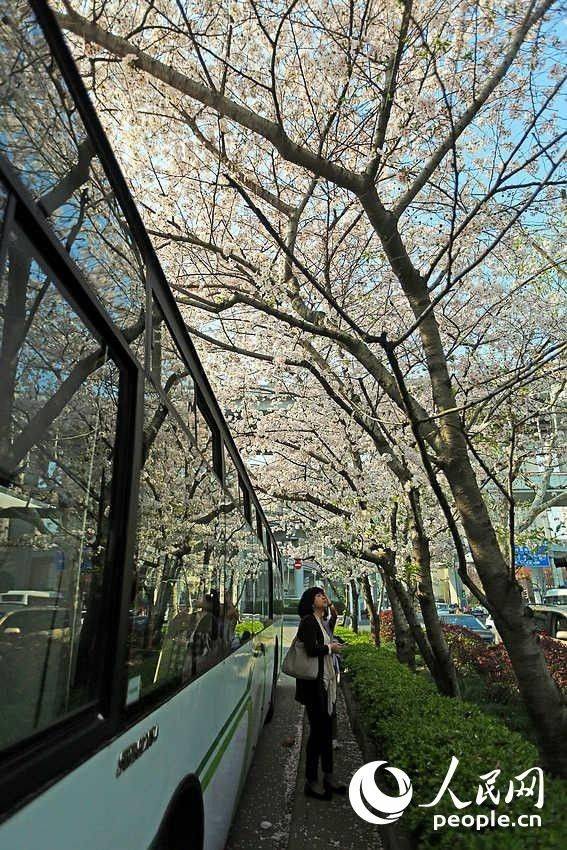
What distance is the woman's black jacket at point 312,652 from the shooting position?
502 centimetres

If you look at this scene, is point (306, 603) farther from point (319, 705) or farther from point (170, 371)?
point (170, 371)

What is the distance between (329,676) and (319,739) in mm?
531

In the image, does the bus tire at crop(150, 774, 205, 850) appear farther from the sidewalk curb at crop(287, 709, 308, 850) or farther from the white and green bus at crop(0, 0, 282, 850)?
the sidewalk curb at crop(287, 709, 308, 850)

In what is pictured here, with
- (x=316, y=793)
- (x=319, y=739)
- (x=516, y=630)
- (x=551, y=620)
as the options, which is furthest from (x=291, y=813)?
(x=551, y=620)

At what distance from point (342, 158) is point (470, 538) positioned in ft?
12.1

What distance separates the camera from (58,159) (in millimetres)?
1645

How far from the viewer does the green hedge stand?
8.18ft

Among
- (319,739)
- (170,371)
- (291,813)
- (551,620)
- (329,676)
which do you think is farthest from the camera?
(551,620)

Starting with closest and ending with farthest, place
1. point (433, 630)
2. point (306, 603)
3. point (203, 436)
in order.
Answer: point (203, 436) → point (306, 603) → point (433, 630)

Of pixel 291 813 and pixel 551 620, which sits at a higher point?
pixel 551 620

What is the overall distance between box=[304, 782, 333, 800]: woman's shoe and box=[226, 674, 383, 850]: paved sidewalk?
1.6 inches

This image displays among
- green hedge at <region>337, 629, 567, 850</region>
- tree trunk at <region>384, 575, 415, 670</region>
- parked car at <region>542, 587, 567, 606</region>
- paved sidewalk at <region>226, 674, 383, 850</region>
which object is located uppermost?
parked car at <region>542, 587, 567, 606</region>

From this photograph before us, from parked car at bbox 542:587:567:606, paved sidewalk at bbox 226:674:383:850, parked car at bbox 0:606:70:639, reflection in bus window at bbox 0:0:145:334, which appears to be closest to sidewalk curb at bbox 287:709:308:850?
paved sidewalk at bbox 226:674:383:850

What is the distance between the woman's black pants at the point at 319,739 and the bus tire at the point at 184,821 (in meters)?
2.44
